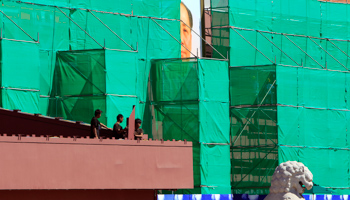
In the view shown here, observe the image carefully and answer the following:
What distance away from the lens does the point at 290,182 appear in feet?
60.0

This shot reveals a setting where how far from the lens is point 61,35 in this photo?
1508 inches

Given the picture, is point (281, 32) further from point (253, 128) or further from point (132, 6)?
point (132, 6)

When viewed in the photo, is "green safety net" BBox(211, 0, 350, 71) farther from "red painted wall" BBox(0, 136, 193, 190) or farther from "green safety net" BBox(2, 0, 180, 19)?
"red painted wall" BBox(0, 136, 193, 190)

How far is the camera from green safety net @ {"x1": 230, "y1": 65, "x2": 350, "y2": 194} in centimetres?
4088

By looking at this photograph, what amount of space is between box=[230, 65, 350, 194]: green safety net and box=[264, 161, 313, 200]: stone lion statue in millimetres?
22204

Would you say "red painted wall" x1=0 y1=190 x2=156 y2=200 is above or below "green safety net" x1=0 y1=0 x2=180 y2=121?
below

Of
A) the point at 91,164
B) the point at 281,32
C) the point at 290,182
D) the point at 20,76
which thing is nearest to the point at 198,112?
the point at 20,76

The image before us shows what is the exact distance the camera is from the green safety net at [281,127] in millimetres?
40881

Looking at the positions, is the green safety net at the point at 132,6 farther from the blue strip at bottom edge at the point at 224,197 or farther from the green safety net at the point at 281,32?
the blue strip at bottom edge at the point at 224,197

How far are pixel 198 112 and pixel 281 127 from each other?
489 centimetres

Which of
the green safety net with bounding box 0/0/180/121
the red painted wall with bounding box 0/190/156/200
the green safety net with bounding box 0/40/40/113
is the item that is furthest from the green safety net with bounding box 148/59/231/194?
the red painted wall with bounding box 0/190/156/200

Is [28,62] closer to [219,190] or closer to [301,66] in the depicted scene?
[219,190]

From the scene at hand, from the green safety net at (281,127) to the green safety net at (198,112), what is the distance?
2756 mm

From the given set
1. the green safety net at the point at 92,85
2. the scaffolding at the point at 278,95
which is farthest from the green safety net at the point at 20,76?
the scaffolding at the point at 278,95
